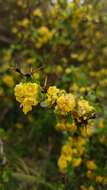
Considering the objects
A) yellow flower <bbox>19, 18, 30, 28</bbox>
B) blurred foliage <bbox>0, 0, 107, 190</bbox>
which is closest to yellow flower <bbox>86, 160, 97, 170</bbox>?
blurred foliage <bbox>0, 0, 107, 190</bbox>

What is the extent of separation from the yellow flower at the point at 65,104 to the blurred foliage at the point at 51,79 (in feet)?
2.64

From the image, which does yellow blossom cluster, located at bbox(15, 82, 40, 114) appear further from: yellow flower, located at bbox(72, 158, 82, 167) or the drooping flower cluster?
yellow flower, located at bbox(72, 158, 82, 167)

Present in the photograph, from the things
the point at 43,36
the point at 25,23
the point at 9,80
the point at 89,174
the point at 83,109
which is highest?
the point at 25,23

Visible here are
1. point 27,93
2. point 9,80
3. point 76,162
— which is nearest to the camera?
point 27,93

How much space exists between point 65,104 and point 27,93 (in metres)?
0.16

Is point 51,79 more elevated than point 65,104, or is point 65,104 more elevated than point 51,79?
point 51,79

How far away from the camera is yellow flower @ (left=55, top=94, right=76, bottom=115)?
6.22 feet

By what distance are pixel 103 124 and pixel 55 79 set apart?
2.81 ft

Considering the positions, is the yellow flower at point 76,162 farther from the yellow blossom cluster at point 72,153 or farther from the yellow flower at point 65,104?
the yellow flower at point 65,104

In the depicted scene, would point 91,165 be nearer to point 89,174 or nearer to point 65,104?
point 89,174

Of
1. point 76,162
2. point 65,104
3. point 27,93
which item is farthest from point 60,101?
point 76,162

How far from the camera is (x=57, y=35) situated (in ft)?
12.0

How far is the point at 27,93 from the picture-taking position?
1863 mm

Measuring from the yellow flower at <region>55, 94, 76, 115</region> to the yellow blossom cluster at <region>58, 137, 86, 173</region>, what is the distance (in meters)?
0.91
